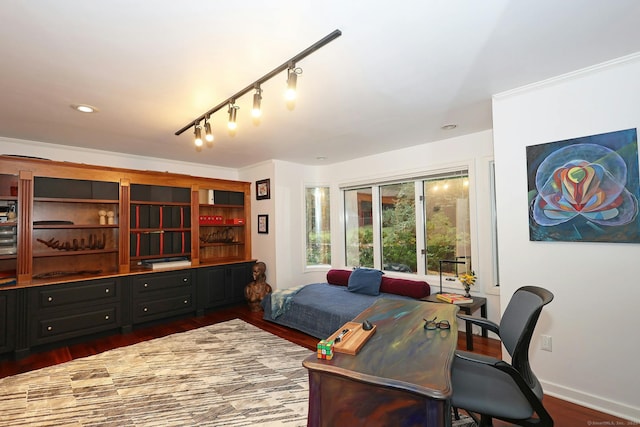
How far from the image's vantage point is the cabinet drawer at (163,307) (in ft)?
13.2

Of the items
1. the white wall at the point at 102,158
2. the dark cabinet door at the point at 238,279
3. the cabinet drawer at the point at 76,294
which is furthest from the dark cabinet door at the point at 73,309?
the white wall at the point at 102,158

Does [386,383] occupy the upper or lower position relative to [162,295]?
upper

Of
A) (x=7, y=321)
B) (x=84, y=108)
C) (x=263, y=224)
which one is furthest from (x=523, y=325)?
(x=7, y=321)

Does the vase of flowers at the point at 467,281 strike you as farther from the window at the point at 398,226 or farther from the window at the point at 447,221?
the window at the point at 398,226

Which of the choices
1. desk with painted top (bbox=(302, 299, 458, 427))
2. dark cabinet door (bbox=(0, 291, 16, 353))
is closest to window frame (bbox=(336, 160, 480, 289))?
desk with painted top (bbox=(302, 299, 458, 427))

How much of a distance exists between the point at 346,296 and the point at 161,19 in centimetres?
347

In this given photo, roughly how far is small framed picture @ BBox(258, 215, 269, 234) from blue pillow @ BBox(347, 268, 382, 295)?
5.70 feet

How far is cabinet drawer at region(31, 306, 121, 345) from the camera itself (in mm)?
3311

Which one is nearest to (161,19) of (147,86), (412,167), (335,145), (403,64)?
(147,86)

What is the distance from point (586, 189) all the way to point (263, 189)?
4.25 meters

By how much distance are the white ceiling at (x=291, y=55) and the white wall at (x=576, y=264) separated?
0.21 m

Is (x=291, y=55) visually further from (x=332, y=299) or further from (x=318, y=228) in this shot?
(x=318, y=228)

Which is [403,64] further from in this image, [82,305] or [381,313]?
[82,305]

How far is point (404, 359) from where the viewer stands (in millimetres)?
1375
